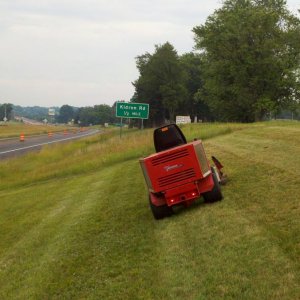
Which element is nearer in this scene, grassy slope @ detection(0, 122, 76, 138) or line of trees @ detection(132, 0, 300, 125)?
line of trees @ detection(132, 0, 300, 125)

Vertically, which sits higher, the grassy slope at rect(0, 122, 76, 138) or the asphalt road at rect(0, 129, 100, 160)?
the asphalt road at rect(0, 129, 100, 160)

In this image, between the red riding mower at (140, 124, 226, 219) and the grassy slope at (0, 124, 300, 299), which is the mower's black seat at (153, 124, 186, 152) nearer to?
the red riding mower at (140, 124, 226, 219)

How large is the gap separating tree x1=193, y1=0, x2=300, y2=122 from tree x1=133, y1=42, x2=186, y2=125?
1128 inches

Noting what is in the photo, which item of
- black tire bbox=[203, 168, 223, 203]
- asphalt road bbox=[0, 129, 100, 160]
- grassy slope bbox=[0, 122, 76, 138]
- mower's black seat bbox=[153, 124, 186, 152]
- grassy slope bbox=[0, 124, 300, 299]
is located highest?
mower's black seat bbox=[153, 124, 186, 152]

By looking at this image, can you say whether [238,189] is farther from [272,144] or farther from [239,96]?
[239,96]

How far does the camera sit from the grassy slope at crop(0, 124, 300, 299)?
5824mm

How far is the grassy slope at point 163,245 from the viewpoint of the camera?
5.82 metres

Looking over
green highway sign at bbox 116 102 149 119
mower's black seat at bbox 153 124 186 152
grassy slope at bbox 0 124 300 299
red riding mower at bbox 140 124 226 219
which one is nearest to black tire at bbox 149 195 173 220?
red riding mower at bbox 140 124 226 219

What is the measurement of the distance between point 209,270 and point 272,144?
436 inches

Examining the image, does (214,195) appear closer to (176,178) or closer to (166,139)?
(176,178)

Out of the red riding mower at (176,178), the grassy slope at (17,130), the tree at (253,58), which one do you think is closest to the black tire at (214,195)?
the red riding mower at (176,178)

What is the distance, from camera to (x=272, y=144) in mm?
16500

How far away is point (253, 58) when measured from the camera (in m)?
48.0

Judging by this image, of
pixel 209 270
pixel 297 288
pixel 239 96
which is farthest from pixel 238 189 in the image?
pixel 239 96
